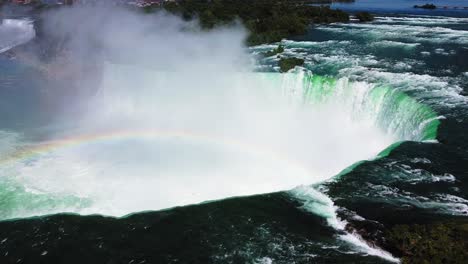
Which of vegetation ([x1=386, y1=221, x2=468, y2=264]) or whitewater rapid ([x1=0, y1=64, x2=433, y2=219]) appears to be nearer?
vegetation ([x1=386, y1=221, x2=468, y2=264])

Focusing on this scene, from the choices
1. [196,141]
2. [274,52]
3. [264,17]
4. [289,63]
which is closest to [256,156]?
[196,141]

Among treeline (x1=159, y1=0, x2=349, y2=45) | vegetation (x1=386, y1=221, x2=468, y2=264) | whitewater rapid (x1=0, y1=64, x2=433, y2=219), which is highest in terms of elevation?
treeline (x1=159, y1=0, x2=349, y2=45)

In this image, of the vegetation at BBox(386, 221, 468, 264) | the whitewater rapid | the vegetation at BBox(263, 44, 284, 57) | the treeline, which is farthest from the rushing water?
the treeline

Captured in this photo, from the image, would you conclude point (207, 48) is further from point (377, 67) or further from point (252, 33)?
point (377, 67)

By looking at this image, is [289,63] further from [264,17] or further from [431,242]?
[264,17]

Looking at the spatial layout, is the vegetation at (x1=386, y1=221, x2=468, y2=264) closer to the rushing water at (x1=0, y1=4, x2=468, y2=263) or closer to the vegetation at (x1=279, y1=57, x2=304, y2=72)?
the rushing water at (x1=0, y1=4, x2=468, y2=263)
